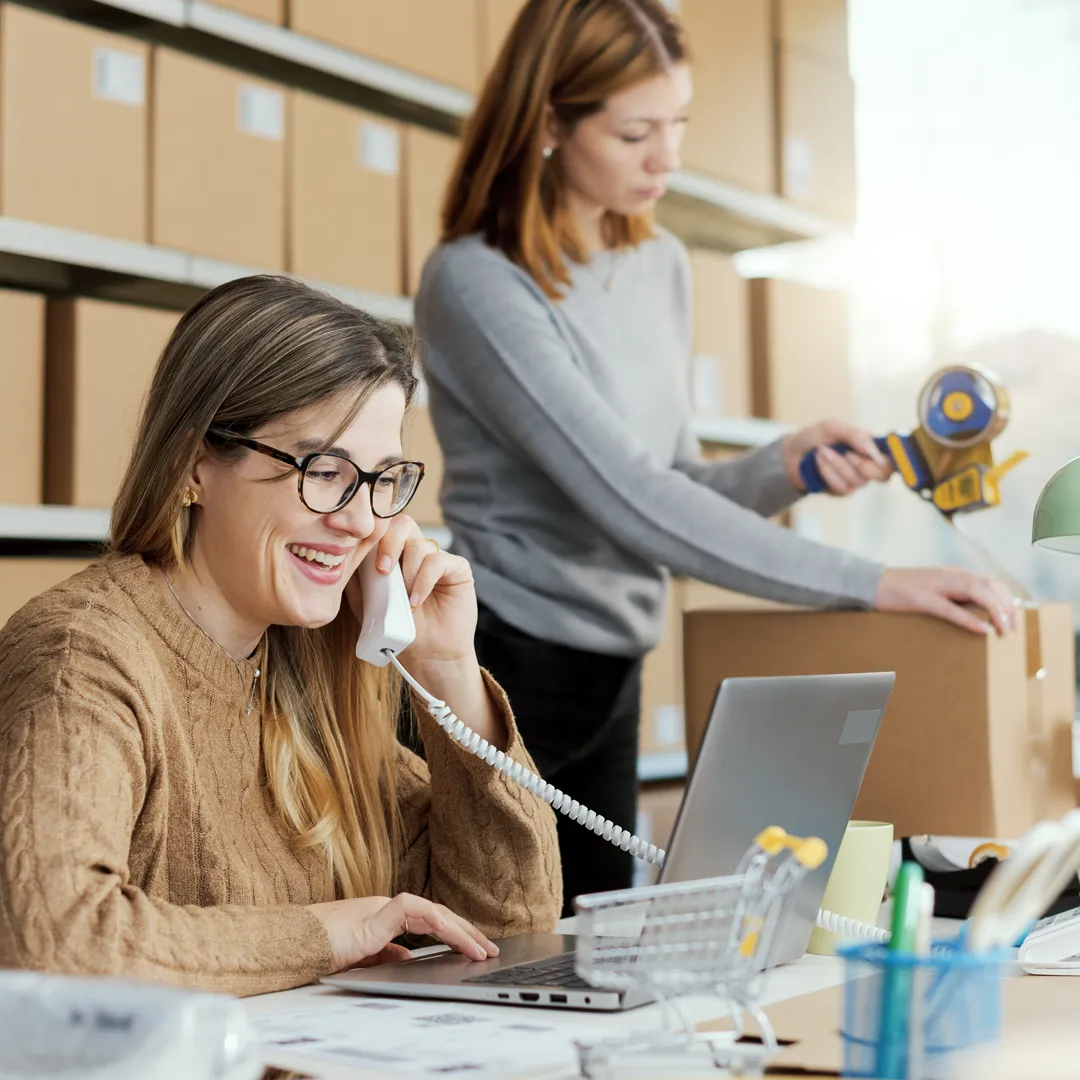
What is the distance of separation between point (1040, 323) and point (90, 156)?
84.6 inches

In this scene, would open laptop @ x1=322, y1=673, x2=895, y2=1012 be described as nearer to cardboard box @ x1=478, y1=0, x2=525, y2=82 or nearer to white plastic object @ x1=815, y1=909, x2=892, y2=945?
white plastic object @ x1=815, y1=909, x2=892, y2=945

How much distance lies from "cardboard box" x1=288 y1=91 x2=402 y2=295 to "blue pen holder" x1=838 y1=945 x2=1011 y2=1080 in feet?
5.95

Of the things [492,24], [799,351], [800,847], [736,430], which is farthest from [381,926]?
[799,351]

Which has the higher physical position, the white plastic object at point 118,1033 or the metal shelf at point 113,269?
the metal shelf at point 113,269

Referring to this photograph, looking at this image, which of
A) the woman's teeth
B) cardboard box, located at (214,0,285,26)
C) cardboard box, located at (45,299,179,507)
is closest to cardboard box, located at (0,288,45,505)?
cardboard box, located at (45,299,179,507)

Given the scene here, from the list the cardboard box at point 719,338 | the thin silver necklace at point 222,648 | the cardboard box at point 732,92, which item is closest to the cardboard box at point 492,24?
the cardboard box at point 732,92

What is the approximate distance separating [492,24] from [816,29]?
94 centimetres

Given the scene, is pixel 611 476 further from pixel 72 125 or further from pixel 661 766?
pixel 661 766

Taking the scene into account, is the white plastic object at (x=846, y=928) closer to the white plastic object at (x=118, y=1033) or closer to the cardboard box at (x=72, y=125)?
the white plastic object at (x=118, y=1033)

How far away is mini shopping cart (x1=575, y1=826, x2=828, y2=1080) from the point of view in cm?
75

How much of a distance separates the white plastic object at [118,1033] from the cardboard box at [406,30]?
78.7 inches

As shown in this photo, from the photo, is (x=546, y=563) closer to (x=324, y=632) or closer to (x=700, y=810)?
(x=324, y=632)

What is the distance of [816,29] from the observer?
3270 millimetres

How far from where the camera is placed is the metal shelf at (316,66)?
224 centimetres
